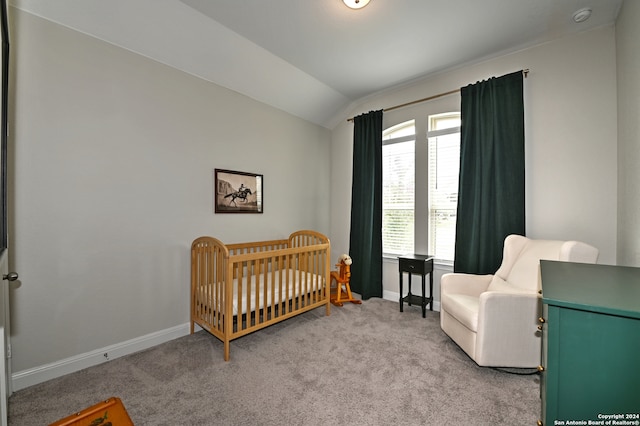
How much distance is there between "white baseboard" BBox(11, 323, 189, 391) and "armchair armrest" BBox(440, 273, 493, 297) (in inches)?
94.0

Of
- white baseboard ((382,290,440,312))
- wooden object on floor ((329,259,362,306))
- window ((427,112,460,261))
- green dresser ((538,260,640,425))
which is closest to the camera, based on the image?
green dresser ((538,260,640,425))

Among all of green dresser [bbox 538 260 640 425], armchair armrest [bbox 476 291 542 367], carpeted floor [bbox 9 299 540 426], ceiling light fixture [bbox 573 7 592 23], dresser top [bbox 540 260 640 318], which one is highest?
ceiling light fixture [bbox 573 7 592 23]

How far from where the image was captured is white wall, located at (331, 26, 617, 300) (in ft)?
7.36

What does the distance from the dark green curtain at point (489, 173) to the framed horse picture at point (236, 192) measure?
2221 millimetres

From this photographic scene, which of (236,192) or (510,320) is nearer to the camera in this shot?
(510,320)

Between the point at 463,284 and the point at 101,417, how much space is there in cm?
252

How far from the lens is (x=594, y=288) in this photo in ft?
3.07

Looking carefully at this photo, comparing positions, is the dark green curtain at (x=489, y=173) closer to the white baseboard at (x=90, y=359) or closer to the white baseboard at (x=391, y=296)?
the white baseboard at (x=391, y=296)

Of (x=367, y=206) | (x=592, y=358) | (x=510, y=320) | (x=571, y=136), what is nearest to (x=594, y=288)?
(x=592, y=358)

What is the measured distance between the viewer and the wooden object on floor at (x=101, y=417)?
3.25 ft

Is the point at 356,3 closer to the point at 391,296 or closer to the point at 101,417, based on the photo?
the point at 101,417

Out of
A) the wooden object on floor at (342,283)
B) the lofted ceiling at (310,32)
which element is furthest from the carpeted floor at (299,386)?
the lofted ceiling at (310,32)

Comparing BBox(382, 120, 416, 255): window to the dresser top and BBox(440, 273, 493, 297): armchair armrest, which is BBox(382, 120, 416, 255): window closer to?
BBox(440, 273, 493, 297): armchair armrest

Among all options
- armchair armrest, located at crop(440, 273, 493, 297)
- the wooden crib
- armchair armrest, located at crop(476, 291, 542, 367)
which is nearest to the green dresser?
armchair armrest, located at crop(476, 291, 542, 367)
